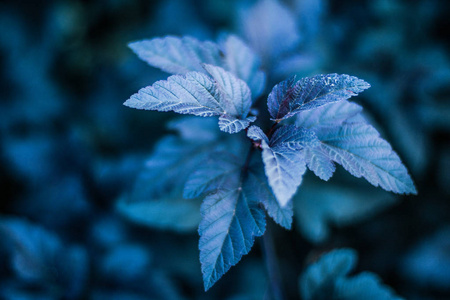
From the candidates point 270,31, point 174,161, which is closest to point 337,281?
point 174,161

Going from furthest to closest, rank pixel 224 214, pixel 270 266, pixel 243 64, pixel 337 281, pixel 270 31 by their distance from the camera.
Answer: pixel 270 31 → pixel 270 266 → pixel 337 281 → pixel 243 64 → pixel 224 214

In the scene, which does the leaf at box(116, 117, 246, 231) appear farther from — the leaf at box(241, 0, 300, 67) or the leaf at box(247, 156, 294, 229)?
the leaf at box(241, 0, 300, 67)

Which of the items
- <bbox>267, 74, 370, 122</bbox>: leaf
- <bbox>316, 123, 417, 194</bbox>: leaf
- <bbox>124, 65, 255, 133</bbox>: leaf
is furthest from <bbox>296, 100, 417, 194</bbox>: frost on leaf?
<bbox>124, 65, 255, 133</bbox>: leaf

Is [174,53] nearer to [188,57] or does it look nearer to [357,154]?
[188,57]

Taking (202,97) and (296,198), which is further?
(296,198)

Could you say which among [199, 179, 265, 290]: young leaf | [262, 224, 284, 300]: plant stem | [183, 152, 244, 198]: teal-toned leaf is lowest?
[262, 224, 284, 300]: plant stem

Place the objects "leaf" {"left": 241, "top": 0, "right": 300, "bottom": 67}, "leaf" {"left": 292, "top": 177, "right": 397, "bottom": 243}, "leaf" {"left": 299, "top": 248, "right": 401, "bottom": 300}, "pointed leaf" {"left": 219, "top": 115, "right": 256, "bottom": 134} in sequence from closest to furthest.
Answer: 1. "pointed leaf" {"left": 219, "top": 115, "right": 256, "bottom": 134}
2. "leaf" {"left": 299, "top": 248, "right": 401, "bottom": 300}
3. "leaf" {"left": 241, "top": 0, "right": 300, "bottom": 67}
4. "leaf" {"left": 292, "top": 177, "right": 397, "bottom": 243}
